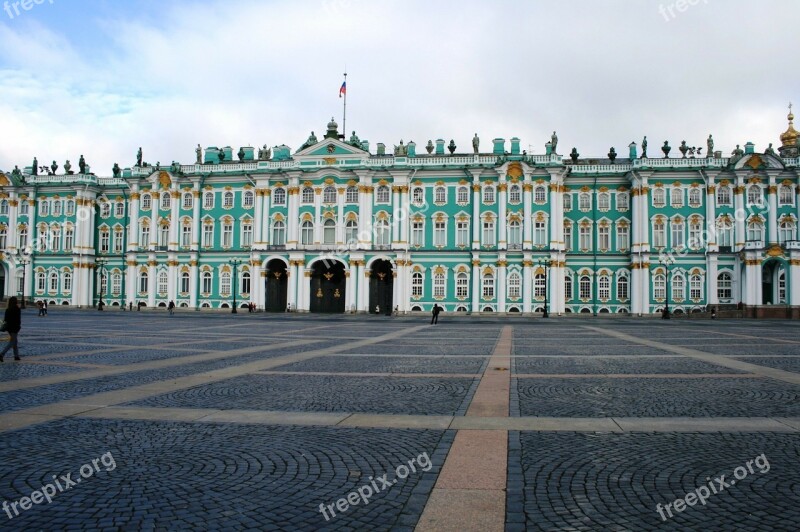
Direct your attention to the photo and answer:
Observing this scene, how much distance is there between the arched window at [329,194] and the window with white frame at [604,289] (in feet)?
96.4

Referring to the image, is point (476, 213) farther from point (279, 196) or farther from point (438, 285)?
point (279, 196)

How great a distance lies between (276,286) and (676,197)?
4304 cm

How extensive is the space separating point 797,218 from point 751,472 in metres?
65.8

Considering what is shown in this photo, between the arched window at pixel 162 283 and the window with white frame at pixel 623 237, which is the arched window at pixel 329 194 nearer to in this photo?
the arched window at pixel 162 283

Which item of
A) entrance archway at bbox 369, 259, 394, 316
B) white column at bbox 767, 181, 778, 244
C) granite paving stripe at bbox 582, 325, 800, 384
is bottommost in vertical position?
granite paving stripe at bbox 582, 325, 800, 384

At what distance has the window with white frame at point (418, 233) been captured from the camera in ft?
212

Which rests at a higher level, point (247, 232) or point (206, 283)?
point (247, 232)

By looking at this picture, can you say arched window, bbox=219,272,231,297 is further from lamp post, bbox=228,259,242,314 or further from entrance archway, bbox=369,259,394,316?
entrance archway, bbox=369,259,394,316

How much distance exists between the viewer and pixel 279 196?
67.4 meters

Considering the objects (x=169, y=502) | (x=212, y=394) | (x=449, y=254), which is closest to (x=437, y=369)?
(x=212, y=394)

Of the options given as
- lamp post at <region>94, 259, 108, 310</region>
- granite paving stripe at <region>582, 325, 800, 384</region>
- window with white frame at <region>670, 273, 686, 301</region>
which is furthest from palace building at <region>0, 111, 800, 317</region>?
granite paving stripe at <region>582, 325, 800, 384</region>

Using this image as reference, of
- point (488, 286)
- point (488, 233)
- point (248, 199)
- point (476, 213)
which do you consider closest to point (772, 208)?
point (488, 233)

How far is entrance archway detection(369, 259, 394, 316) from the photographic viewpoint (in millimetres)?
64000

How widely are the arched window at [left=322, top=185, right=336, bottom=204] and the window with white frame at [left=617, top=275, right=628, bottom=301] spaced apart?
103ft
